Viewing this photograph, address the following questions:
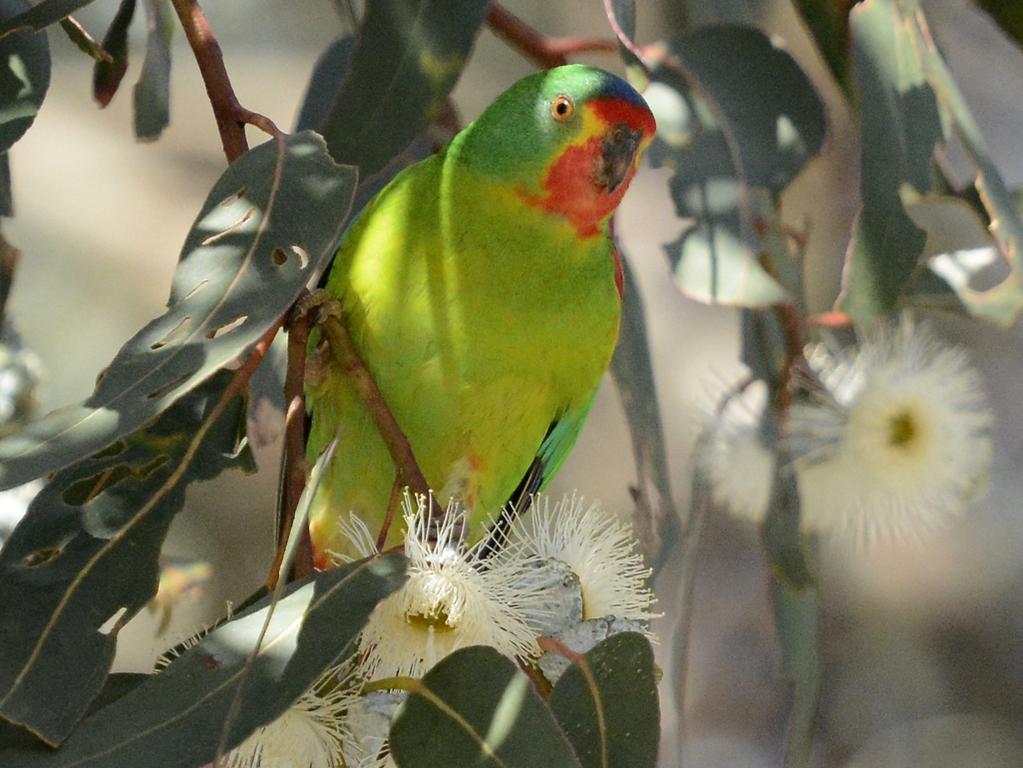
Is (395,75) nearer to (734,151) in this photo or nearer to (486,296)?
(486,296)

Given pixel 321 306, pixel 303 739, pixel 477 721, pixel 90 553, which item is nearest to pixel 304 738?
pixel 303 739

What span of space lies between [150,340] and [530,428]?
56cm

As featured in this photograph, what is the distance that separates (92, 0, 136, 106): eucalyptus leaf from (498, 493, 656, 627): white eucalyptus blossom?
600mm

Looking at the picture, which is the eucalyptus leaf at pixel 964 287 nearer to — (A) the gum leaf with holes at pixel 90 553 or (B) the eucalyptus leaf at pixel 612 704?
(B) the eucalyptus leaf at pixel 612 704

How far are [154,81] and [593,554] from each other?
0.70 meters

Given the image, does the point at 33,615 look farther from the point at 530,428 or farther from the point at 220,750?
the point at 530,428

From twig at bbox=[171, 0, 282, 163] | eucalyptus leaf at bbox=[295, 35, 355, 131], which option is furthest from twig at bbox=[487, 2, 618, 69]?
twig at bbox=[171, 0, 282, 163]

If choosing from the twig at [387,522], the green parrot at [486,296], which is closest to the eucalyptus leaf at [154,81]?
the green parrot at [486,296]

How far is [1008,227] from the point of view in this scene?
1.10m

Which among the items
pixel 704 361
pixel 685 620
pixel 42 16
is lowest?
pixel 704 361

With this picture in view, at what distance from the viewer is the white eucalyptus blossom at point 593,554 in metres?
0.93

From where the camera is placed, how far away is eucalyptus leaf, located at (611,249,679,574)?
139 cm

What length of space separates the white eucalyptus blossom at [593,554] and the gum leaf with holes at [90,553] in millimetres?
243

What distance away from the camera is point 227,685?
751mm
